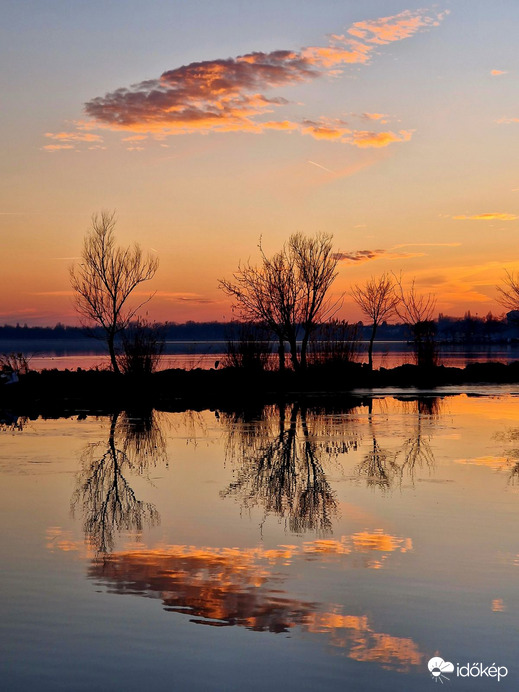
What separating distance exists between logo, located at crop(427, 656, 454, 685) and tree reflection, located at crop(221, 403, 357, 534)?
12.0ft

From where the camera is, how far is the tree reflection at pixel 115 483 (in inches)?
375

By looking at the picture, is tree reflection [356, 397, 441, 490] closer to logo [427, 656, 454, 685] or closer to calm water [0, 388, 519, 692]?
calm water [0, 388, 519, 692]

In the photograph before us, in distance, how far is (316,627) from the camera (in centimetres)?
621

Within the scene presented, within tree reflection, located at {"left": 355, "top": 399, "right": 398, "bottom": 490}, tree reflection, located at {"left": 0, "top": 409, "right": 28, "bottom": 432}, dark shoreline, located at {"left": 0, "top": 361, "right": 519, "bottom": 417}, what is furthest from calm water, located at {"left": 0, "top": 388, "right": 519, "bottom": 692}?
dark shoreline, located at {"left": 0, "top": 361, "right": 519, "bottom": 417}

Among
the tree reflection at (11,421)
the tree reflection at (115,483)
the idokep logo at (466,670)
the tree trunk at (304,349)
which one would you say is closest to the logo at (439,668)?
the idokep logo at (466,670)

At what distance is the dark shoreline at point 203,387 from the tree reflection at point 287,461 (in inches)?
174

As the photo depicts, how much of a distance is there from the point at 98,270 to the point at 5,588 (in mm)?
28115

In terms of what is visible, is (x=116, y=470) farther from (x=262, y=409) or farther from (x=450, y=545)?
(x=262, y=409)

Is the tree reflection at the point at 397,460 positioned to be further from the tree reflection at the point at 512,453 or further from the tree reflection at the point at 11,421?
the tree reflection at the point at 11,421

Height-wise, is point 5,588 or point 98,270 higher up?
point 98,270

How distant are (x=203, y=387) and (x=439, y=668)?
25.2 metres

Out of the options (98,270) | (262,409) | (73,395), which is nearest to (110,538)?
(262,409)

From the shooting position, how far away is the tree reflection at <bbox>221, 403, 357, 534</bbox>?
34.2 feet

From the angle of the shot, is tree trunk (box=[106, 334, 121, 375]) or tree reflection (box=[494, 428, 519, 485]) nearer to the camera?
tree reflection (box=[494, 428, 519, 485])
